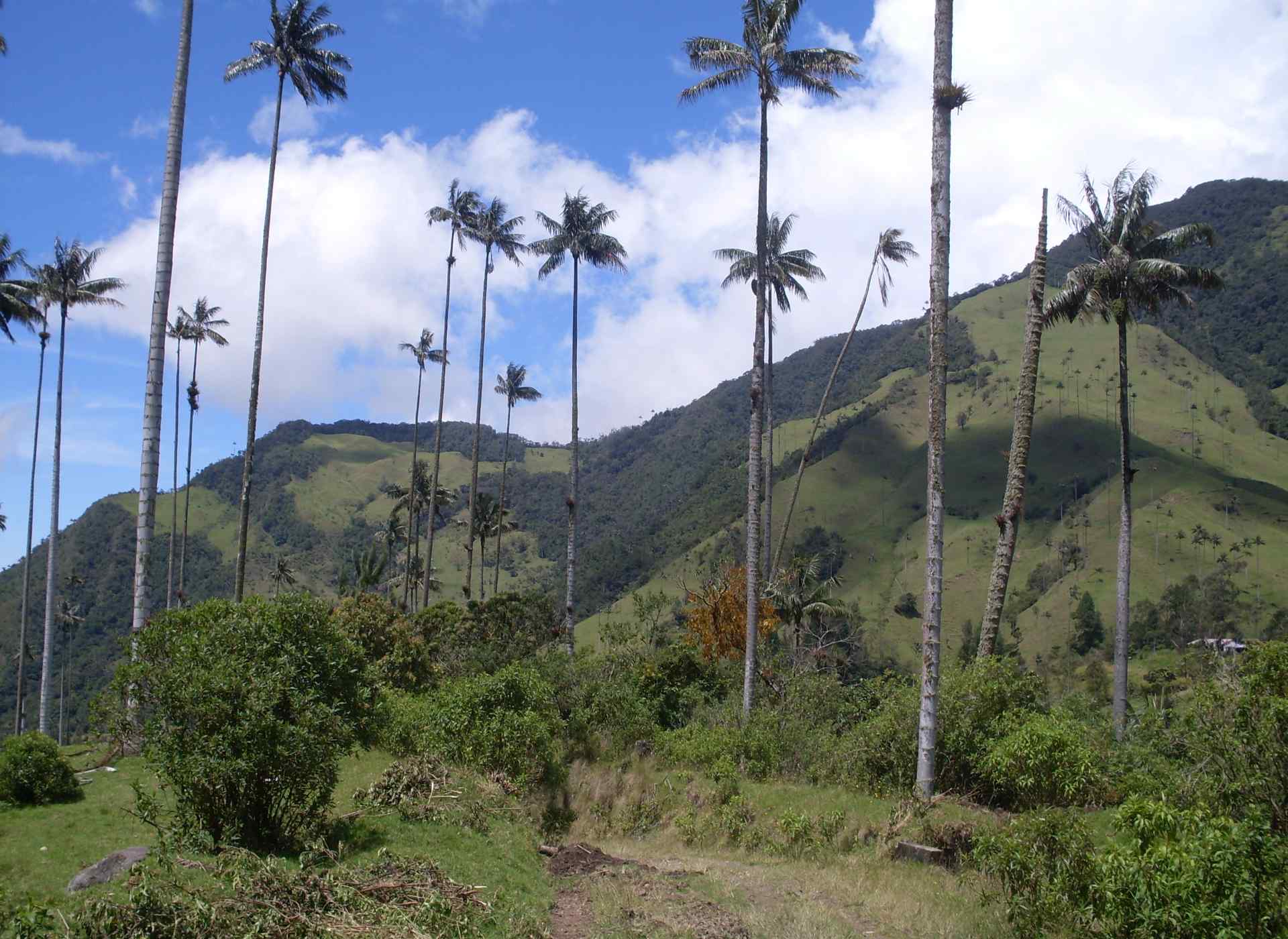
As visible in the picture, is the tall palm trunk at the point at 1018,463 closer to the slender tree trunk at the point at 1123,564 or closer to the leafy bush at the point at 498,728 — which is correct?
the slender tree trunk at the point at 1123,564

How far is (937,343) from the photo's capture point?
15789 mm

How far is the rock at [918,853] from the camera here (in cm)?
1349

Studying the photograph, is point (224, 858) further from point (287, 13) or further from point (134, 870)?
point (287, 13)

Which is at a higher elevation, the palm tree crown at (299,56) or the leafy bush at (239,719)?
the palm tree crown at (299,56)

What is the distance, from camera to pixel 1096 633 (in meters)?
73.2

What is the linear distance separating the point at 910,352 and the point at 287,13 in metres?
158

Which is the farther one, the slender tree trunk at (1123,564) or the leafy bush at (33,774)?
the slender tree trunk at (1123,564)

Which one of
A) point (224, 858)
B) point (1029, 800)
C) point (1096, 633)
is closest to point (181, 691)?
point (224, 858)

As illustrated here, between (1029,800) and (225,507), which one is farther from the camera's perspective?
(225,507)

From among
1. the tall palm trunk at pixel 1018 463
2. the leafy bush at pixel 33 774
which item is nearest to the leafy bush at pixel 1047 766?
the tall palm trunk at pixel 1018 463

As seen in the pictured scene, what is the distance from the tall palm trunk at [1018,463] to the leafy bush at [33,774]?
18151 mm

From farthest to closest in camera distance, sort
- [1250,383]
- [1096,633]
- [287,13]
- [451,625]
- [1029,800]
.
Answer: [1250,383], [1096,633], [451,625], [287,13], [1029,800]

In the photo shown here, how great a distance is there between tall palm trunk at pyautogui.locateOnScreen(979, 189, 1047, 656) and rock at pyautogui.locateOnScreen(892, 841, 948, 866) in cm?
570

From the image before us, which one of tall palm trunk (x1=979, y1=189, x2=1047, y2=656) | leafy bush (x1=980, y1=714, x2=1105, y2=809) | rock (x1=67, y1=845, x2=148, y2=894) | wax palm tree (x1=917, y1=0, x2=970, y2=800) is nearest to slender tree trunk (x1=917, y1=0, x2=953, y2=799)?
wax palm tree (x1=917, y1=0, x2=970, y2=800)
